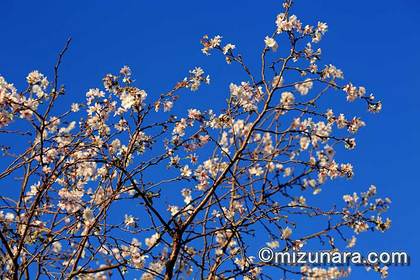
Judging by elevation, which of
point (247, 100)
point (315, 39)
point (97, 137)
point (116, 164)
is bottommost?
point (116, 164)

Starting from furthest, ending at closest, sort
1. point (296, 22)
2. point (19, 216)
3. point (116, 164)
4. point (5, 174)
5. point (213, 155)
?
point (213, 155) < point (296, 22) < point (19, 216) < point (5, 174) < point (116, 164)

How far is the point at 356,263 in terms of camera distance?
218 inches

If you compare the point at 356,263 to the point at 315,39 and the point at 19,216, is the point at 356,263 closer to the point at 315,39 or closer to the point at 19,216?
the point at 315,39

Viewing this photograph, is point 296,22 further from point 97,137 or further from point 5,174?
point 5,174

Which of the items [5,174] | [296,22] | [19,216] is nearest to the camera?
[5,174]

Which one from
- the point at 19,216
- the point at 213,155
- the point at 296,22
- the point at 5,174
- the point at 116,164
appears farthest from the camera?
the point at 213,155

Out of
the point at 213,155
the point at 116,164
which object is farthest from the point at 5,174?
the point at 213,155

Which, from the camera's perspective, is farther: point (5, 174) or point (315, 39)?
point (315, 39)

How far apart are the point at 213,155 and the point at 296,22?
1.45 m

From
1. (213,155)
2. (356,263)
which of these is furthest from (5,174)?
(356,263)

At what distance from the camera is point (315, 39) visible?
498 centimetres

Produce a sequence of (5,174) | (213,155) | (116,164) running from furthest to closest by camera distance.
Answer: (213,155), (5,174), (116,164)

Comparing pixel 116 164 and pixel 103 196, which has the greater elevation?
pixel 103 196

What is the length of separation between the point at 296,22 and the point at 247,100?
0.77m
